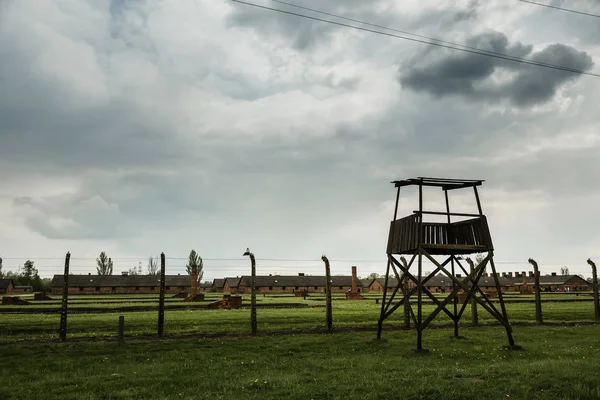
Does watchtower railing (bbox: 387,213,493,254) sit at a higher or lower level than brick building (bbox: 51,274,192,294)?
higher

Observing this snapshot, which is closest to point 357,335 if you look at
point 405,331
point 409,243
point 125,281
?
point 405,331

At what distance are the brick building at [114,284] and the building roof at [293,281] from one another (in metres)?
17.3

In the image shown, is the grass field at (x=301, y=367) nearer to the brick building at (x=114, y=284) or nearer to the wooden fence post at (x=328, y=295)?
the wooden fence post at (x=328, y=295)

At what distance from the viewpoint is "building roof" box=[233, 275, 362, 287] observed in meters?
127

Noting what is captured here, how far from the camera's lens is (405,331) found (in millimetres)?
23797

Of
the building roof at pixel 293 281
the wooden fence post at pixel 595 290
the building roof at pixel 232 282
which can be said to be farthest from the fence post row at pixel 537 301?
the building roof at pixel 232 282

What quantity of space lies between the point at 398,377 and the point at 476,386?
1987mm

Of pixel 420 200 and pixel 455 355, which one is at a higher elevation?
pixel 420 200

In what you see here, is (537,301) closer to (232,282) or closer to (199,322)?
(199,322)

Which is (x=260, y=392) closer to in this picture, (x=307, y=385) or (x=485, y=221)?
(x=307, y=385)

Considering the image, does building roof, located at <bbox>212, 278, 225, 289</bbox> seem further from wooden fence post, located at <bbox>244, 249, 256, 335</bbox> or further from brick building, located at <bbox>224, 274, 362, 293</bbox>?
wooden fence post, located at <bbox>244, 249, 256, 335</bbox>

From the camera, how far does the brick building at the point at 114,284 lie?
115125mm

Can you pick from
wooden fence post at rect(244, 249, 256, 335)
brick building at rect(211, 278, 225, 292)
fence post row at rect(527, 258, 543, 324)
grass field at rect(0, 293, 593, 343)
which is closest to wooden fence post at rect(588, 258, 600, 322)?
grass field at rect(0, 293, 593, 343)

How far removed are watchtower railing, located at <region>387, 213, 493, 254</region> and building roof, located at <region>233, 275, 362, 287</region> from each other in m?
106
